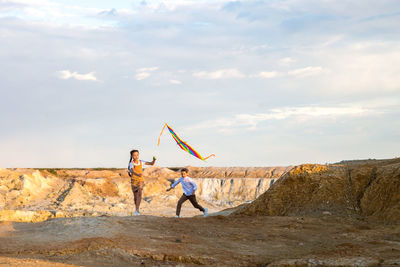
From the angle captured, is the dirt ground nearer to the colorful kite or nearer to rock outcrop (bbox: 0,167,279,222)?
the colorful kite

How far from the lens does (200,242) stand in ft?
30.0

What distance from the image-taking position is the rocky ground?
308 inches

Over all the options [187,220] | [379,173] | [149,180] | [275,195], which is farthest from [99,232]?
[149,180]

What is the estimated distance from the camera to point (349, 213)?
13.2m

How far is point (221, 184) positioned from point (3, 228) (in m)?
21.0

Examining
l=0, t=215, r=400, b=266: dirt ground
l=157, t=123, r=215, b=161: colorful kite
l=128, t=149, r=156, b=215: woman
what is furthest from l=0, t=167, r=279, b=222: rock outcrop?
l=0, t=215, r=400, b=266: dirt ground

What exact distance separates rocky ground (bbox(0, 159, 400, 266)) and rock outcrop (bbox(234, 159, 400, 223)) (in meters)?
0.03

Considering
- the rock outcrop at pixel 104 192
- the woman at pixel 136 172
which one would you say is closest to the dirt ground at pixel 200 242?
the woman at pixel 136 172

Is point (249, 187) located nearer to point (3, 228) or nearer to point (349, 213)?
point (349, 213)

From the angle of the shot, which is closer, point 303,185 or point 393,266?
point 393,266

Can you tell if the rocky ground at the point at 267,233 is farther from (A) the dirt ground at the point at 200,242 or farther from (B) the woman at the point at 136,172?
(B) the woman at the point at 136,172

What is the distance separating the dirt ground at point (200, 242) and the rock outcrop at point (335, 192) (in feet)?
3.41

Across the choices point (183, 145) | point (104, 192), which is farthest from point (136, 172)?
point (104, 192)

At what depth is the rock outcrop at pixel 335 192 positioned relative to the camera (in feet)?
43.3
